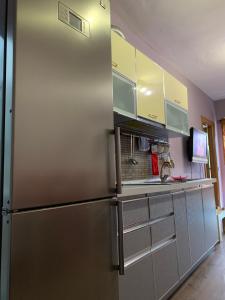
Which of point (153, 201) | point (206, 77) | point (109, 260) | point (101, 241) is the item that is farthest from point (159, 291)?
Answer: point (206, 77)

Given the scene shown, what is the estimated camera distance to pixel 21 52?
2.88 ft

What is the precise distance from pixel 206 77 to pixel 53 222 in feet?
13.8

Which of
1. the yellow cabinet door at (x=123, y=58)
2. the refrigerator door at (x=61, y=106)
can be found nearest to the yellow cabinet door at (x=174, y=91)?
the yellow cabinet door at (x=123, y=58)

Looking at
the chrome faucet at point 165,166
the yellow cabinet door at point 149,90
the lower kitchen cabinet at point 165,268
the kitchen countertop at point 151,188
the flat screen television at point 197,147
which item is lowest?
the lower kitchen cabinet at point 165,268

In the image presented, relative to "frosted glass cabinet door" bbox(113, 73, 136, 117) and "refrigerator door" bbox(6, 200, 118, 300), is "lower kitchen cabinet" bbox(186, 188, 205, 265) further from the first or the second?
"refrigerator door" bbox(6, 200, 118, 300)

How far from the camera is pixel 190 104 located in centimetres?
440

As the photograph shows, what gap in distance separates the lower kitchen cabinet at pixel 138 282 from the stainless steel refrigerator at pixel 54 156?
0.29m

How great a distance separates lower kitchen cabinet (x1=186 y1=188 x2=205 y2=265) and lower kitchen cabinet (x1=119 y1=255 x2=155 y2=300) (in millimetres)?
984

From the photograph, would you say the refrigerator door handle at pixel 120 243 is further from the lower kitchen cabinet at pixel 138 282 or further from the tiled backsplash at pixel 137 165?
the tiled backsplash at pixel 137 165

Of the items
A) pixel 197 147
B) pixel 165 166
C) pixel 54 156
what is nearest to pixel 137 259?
pixel 54 156

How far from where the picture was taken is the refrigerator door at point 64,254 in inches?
31.8

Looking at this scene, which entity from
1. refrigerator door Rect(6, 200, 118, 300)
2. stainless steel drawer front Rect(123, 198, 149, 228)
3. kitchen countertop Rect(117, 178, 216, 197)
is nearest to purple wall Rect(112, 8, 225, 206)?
kitchen countertop Rect(117, 178, 216, 197)

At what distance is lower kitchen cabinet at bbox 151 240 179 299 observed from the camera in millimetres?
1859

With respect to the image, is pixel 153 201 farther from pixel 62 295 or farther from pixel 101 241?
pixel 62 295
